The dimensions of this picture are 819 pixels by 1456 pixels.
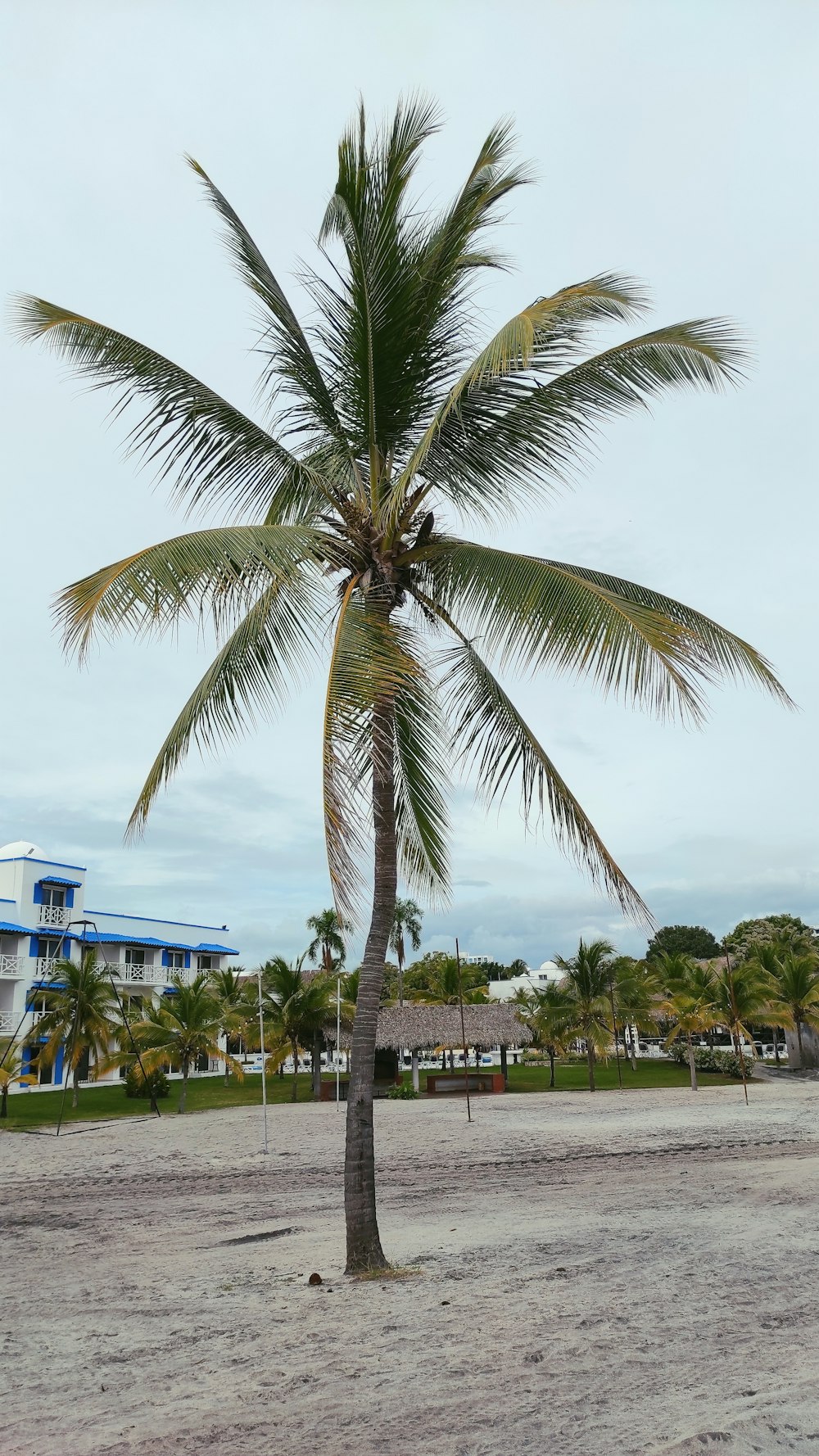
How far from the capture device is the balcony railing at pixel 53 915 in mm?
38188

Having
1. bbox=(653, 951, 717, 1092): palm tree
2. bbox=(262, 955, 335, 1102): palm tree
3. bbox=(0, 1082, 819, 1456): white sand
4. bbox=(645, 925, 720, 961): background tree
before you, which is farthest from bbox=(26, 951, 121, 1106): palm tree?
bbox=(645, 925, 720, 961): background tree

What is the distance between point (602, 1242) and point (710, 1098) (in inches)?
904

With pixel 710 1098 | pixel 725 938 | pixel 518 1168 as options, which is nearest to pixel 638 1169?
pixel 518 1168

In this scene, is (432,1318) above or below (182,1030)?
below

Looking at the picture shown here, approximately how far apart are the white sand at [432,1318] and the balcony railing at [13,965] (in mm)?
21212

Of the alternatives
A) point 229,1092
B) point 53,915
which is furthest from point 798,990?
point 53,915

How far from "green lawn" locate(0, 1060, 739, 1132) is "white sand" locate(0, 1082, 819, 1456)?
1391 cm

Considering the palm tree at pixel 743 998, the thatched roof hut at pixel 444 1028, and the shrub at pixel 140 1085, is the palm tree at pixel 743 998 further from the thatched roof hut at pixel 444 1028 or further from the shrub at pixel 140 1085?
the shrub at pixel 140 1085

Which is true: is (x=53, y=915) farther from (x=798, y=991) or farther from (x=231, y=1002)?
(x=798, y=991)

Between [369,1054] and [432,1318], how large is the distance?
1.91 m

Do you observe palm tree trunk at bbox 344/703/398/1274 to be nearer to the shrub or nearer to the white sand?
the white sand

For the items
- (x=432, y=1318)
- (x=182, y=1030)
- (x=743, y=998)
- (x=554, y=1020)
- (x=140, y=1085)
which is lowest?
(x=140, y=1085)

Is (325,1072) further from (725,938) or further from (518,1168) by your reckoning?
(725,938)

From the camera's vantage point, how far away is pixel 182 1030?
30031 millimetres
